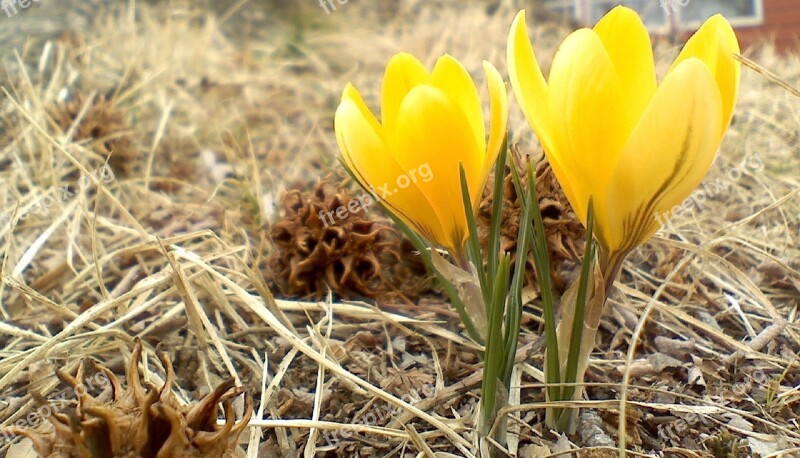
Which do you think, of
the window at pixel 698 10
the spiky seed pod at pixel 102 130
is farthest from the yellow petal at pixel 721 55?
the window at pixel 698 10

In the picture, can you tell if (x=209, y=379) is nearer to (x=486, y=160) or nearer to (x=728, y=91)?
(x=486, y=160)

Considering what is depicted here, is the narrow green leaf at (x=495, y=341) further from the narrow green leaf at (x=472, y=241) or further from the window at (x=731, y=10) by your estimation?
the window at (x=731, y=10)

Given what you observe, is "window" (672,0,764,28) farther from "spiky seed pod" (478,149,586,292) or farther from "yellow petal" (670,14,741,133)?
"yellow petal" (670,14,741,133)

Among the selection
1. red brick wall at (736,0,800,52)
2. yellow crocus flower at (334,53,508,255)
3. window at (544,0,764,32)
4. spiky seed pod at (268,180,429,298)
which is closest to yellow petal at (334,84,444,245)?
yellow crocus flower at (334,53,508,255)

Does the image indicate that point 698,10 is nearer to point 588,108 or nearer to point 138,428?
point 588,108

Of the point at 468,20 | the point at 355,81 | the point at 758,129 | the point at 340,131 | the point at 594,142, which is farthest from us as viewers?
the point at 468,20

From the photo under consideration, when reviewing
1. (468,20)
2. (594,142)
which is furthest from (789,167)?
(468,20)
